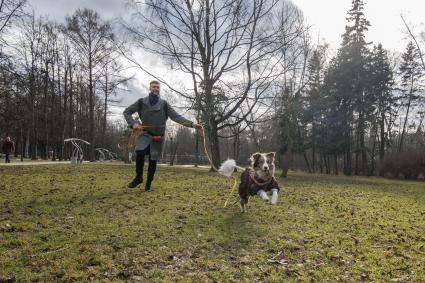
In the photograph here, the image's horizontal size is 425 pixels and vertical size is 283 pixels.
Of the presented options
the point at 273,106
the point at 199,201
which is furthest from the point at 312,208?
the point at 273,106

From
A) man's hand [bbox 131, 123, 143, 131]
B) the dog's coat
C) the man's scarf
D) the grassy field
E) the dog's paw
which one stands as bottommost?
the grassy field

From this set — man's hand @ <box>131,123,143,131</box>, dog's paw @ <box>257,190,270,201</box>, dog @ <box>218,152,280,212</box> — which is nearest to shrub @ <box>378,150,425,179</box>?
dog @ <box>218,152,280,212</box>

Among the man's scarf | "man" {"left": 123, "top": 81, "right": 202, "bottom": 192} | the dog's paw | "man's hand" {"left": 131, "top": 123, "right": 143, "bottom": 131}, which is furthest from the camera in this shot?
the man's scarf

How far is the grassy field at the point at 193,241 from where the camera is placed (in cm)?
439

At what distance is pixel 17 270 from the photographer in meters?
4.09

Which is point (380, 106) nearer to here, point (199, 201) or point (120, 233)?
point (199, 201)

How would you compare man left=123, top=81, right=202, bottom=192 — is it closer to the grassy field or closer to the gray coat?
the gray coat

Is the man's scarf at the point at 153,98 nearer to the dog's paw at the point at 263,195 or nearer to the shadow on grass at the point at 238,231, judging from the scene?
the shadow on grass at the point at 238,231

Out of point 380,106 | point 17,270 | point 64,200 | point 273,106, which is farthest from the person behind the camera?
point 380,106

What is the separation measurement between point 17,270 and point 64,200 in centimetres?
442

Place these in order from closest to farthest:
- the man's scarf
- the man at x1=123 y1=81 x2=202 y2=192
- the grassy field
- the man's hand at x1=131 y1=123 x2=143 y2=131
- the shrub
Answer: the grassy field → the man's hand at x1=131 y1=123 x2=143 y2=131 → the man at x1=123 y1=81 x2=202 y2=192 → the man's scarf → the shrub

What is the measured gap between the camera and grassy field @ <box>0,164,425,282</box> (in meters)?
4.39

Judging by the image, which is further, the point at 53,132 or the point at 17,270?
the point at 53,132

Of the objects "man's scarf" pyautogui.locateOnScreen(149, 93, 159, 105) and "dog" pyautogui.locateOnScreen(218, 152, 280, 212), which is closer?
"dog" pyautogui.locateOnScreen(218, 152, 280, 212)
